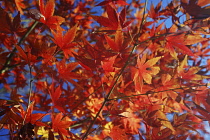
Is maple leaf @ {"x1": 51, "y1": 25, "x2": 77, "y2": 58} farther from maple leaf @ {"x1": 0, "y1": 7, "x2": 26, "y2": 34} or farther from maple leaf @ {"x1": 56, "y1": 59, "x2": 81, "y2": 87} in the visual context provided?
maple leaf @ {"x1": 0, "y1": 7, "x2": 26, "y2": 34}

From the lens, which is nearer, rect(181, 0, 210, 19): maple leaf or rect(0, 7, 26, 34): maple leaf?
rect(181, 0, 210, 19): maple leaf

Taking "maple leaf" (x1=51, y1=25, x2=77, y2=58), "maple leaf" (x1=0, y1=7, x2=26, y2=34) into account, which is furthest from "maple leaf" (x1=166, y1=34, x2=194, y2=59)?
"maple leaf" (x1=0, y1=7, x2=26, y2=34)

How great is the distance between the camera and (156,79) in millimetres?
1285

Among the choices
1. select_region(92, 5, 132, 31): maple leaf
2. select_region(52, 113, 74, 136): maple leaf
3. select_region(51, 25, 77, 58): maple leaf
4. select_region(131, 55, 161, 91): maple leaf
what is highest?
select_region(92, 5, 132, 31): maple leaf

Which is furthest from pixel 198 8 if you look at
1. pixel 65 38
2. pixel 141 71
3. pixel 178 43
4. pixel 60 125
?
pixel 60 125

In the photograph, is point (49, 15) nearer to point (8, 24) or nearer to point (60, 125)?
point (8, 24)

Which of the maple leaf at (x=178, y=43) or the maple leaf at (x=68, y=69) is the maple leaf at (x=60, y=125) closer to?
the maple leaf at (x=68, y=69)

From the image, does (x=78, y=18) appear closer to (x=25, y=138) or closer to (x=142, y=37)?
(x=142, y=37)

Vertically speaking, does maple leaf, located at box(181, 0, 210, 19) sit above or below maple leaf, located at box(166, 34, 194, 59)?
above

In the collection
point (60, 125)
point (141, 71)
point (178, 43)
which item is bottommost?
point (60, 125)

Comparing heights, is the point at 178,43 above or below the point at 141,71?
above

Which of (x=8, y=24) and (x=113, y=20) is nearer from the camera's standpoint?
(x=113, y=20)

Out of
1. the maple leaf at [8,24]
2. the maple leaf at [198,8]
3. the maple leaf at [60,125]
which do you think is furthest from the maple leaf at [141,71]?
the maple leaf at [8,24]

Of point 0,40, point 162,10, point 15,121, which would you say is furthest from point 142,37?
point 0,40
